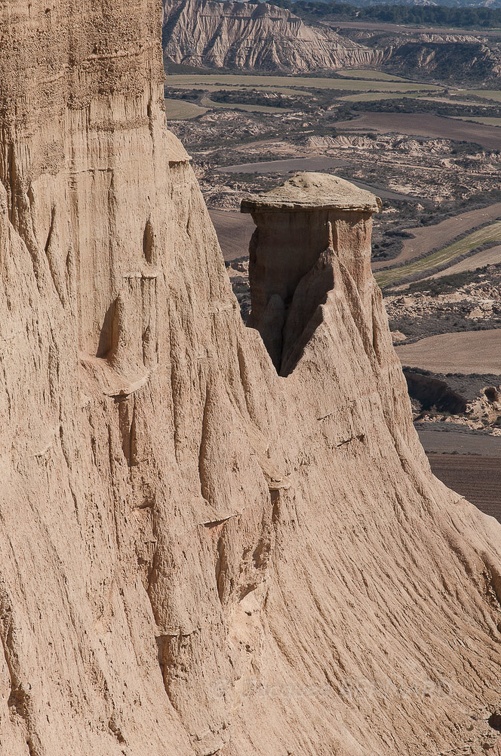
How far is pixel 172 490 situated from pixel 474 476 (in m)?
31.3

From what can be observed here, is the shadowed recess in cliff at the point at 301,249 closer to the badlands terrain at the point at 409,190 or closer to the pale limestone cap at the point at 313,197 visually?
the pale limestone cap at the point at 313,197

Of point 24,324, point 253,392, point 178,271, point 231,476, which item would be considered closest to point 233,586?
point 231,476

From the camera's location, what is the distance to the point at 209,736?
757 inches

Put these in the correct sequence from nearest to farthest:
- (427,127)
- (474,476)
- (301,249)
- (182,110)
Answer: (301,249), (474,476), (427,127), (182,110)

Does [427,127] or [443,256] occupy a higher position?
[443,256]

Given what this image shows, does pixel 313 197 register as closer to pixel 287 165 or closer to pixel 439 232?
pixel 439 232

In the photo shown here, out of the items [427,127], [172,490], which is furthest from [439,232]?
[172,490]

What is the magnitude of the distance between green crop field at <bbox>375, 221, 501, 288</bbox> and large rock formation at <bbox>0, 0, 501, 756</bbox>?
61.2 meters

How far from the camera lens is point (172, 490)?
19188 millimetres

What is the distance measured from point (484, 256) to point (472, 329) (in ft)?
84.0

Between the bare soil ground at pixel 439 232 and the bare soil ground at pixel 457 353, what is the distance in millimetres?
20256

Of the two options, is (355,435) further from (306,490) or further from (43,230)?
(43,230)

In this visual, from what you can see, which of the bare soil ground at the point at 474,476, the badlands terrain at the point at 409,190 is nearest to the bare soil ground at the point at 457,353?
the badlands terrain at the point at 409,190

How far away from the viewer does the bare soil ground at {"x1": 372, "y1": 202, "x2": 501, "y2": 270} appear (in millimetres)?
98000
